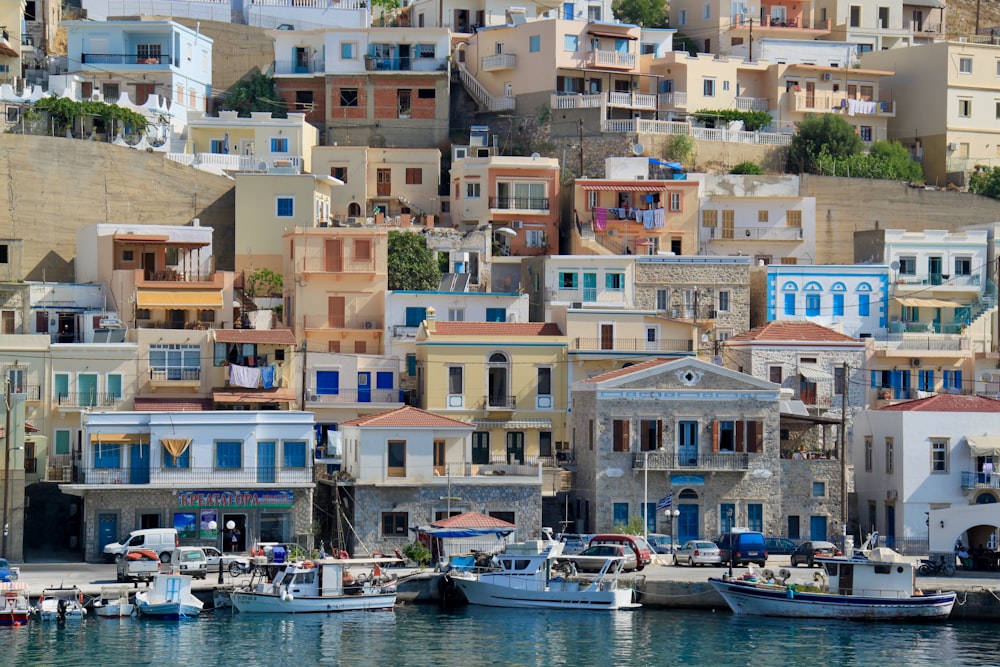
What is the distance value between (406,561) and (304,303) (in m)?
16.1

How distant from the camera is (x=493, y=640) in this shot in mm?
51219

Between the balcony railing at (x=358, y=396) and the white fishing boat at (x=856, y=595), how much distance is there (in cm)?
1633

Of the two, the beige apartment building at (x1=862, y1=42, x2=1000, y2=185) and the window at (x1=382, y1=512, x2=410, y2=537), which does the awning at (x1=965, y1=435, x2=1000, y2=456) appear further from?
the beige apartment building at (x1=862, y1=42, x2=1000, y2=185)

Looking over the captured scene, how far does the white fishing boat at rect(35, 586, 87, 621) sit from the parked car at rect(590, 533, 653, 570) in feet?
48.7

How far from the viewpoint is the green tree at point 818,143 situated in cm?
8656

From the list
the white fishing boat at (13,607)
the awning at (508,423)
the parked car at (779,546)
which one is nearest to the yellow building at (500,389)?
the awning at (508,423)

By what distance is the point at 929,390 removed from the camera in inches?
2901

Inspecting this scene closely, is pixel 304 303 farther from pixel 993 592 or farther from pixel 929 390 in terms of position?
pixel 993 592

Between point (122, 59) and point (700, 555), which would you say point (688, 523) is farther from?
point (122, 59)

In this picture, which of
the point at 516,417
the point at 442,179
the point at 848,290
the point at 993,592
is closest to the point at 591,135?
the point at 442,179

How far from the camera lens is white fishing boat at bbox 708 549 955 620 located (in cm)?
5572

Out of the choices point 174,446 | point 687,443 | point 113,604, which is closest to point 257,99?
point 174,446

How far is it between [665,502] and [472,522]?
268 inches

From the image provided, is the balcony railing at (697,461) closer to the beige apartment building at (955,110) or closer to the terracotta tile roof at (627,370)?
the terracotta tile roof at (627,370)
